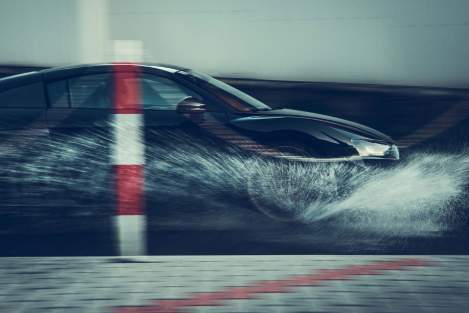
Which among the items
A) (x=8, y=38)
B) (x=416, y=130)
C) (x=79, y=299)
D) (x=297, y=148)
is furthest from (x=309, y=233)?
(x=8, y=38)

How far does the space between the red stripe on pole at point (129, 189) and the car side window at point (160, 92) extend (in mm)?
1984

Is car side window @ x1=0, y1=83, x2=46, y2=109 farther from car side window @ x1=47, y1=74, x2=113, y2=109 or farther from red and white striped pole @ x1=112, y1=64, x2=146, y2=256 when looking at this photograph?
red and white striped pole @ x1=112, y1=64, x2=146, y2=256

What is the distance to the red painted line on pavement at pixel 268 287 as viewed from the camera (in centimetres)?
427

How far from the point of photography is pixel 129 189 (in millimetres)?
5012

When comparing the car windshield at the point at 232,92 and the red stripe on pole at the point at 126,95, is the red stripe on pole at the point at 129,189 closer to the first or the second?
the red stripe on pole at the point at 126,95

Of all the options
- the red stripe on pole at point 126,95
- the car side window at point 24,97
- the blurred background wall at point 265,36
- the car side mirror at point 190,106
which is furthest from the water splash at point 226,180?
the blurred background wall at point 265,36

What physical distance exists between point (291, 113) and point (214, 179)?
0.97m

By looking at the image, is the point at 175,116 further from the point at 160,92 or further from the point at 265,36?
the point at 265,36

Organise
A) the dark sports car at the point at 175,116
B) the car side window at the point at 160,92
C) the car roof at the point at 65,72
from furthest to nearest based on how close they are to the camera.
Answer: the car roof at the point at 65,72 < the car side window at the point at 160,92 < the dark sports car at the point at 175,116

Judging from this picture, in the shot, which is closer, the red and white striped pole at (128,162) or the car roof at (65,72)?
the red and white striped pole at (128,162)

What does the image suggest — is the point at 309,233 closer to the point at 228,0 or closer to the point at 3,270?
the point at 3,270


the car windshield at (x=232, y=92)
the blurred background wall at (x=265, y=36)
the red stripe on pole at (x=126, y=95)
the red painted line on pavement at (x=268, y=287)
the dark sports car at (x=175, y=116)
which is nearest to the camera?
the red painted line on pavement at (x=268, y=287)

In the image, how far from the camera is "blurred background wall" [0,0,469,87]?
13.9m

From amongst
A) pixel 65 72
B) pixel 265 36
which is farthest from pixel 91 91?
pixel 265 36
